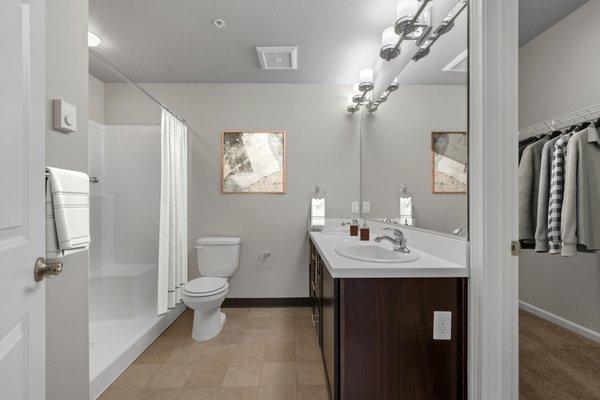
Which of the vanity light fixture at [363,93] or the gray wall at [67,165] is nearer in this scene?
Result: the gray wall at [67,165]

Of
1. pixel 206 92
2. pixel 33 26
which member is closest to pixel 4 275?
pixel 33 26

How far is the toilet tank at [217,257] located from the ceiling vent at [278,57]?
5.61 ft

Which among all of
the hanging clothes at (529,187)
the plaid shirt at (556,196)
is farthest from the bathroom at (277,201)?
the plaid shirt at (556,196)

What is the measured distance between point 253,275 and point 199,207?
92 centimetres

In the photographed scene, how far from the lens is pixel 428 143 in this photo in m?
1.51

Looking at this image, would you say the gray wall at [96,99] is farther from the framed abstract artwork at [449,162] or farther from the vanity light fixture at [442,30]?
the framed abstract artwork at [449,162]

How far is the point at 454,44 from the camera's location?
1.25 metres

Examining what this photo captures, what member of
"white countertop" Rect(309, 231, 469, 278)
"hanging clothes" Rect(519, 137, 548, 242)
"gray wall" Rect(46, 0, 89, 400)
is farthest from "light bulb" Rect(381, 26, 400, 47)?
"gray wall" Rect(46, 0, 89, 400)

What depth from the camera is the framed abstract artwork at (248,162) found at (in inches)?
107

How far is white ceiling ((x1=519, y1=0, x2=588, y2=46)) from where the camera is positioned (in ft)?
6.37

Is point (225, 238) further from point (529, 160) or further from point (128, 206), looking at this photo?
point (529, 160)

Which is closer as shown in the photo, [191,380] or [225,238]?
[191,380]

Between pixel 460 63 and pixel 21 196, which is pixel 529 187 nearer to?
pixel 460 63

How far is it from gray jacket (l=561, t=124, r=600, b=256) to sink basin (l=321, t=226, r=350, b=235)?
145 centimetres
